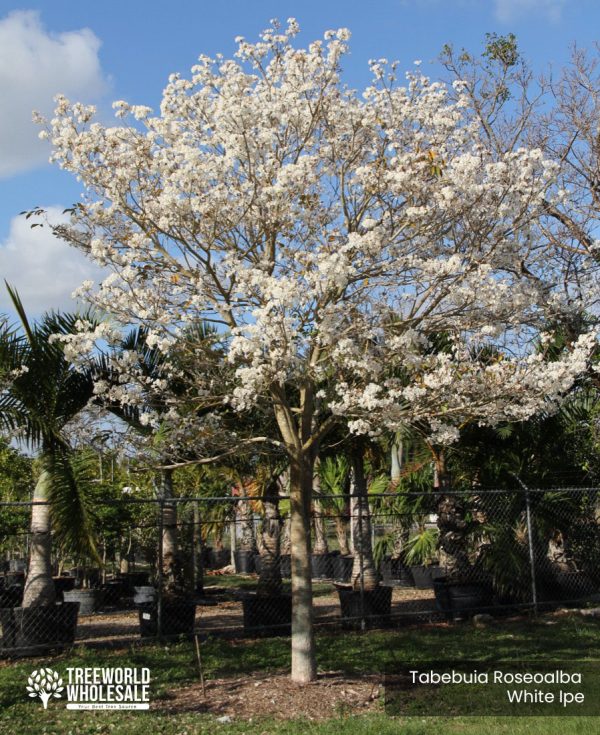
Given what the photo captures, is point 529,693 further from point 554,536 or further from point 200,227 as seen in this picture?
point 554,536

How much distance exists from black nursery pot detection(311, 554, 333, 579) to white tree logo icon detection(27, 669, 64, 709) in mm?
14526

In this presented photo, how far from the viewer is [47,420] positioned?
29.5 feet

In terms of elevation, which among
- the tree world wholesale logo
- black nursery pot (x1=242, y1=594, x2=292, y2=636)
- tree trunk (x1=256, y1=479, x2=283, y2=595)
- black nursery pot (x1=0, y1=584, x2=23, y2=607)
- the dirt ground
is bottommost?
the dirt ground

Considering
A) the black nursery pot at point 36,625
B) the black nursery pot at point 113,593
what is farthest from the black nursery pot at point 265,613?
the black nursery pot at point 113,593

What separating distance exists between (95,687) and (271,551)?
5.31 m

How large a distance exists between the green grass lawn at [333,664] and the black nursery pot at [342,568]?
9152 mm

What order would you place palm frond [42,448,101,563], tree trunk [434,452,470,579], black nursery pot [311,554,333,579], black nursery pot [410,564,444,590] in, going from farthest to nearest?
black nursery pot [311,554,333,579], black nursery pot [410,564,444,590], tree trunk [434,452,470,579], palm frond [42,448,101,563]

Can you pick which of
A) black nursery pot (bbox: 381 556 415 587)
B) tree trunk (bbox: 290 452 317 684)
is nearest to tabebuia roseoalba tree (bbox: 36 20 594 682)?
tree trunk (bbox: 290 452 317 684)

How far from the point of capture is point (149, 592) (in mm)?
14398

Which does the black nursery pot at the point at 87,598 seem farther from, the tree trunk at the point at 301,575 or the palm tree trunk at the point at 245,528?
the tree trunk at the point at 301,575

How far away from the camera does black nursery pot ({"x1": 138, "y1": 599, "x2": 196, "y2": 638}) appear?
10.6 meters

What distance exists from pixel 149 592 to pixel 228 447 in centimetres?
716

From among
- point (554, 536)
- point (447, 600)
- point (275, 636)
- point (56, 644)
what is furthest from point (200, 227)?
point (554, 536)

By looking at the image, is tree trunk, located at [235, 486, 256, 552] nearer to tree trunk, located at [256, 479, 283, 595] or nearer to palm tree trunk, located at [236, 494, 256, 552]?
palm tree trunk, located at [236, 494, 256, 552]
